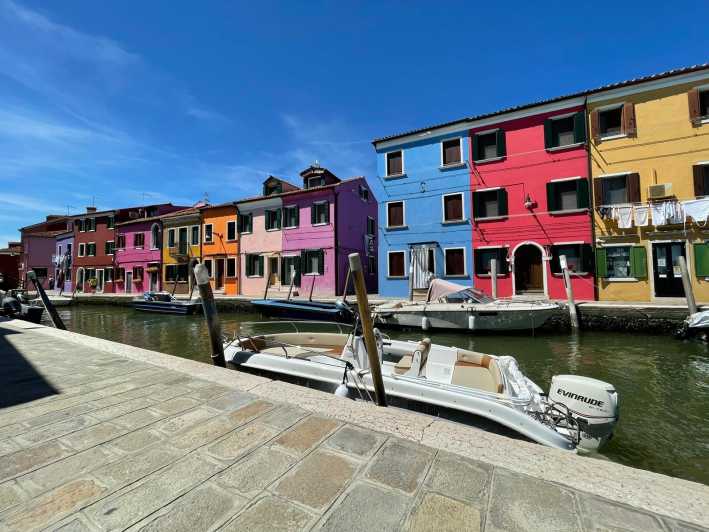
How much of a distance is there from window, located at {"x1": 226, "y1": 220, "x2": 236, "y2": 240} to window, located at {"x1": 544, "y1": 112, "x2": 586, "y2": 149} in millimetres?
21242

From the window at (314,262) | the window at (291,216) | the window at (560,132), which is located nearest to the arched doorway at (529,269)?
the window at (560,132)

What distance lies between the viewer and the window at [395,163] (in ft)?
66.7

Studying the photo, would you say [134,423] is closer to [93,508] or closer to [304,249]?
[93,508]

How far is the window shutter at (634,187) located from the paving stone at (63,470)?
1945 centimetres

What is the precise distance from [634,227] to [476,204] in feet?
22.6

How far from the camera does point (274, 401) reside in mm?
3346

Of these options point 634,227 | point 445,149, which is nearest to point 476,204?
point 445,149

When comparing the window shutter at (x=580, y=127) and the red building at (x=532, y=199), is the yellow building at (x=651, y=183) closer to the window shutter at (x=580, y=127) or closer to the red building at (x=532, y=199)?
the window shutter at (x=580, y=127)

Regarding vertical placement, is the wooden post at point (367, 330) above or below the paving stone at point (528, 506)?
above

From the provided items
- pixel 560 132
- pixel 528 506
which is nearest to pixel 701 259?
pixel 560 132

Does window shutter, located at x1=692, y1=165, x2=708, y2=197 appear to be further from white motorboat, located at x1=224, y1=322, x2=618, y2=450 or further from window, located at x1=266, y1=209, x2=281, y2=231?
window, located at x1=266, y1=209, x2=281, y2=231

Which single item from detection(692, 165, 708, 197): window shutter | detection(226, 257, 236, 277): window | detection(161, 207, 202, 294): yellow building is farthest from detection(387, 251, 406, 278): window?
detection(161, 207, 202, 294): yellow building

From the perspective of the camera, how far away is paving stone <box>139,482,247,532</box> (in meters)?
1.71

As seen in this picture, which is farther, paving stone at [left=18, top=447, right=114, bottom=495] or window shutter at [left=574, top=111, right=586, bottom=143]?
window shutter at [left=574, top=111, right=586, bottom=143]
